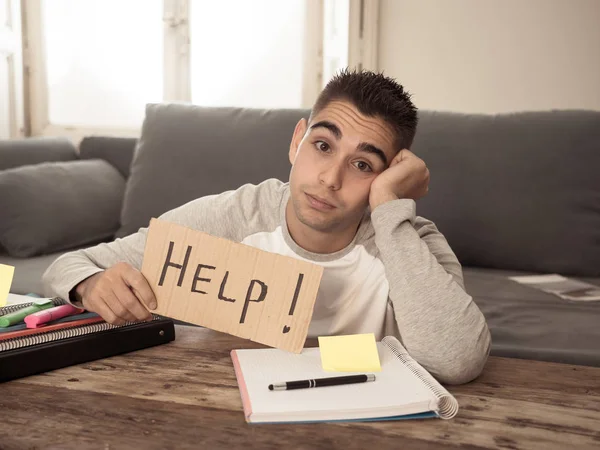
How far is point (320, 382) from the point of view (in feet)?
2.57

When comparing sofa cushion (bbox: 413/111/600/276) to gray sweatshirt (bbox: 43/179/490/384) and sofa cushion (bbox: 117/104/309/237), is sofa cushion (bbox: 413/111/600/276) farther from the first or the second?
gray sweatshirt (bbox: 43/179/490/384)

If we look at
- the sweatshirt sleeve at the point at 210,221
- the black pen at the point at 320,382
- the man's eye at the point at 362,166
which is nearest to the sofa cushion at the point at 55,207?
the sweatshirt sleeve at the point at 210,221

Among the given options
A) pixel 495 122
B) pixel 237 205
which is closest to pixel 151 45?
pixel 495 122

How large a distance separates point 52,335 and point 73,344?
32mm

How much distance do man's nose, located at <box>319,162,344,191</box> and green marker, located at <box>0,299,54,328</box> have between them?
47 centimetres

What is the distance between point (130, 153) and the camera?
269cm

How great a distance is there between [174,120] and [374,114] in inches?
48.4

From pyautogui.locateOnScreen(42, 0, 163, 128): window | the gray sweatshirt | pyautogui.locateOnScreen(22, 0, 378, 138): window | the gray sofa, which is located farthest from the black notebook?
pyautogui.locateOnScreen(42, 0, 163, 128): window

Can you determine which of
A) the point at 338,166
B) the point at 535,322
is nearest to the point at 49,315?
the point at 338,166

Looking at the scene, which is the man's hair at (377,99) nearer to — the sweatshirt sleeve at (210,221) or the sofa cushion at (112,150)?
the sweatshirt sleeve at (210,221)

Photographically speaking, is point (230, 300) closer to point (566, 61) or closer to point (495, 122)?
point (495, 122)

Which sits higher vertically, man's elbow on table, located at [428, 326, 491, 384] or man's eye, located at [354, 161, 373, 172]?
man's eye, located at [354, 161, 373, 172]

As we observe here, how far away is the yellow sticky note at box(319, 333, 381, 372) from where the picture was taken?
2.77 ft

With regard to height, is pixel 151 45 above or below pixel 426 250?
above
